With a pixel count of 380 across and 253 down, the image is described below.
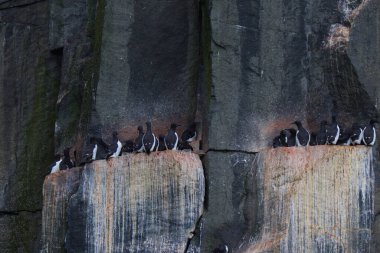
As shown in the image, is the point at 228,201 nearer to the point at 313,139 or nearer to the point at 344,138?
the point at 313,139

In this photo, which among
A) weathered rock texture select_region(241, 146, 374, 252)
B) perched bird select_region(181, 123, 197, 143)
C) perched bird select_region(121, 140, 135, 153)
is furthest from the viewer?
perched bird select_region(181, 123, 197, 143)

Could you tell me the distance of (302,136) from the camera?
70.4 ft

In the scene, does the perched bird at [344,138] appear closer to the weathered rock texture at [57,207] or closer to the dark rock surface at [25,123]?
the weathered rock texture at [57,207]

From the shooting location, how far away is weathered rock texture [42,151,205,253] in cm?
2073

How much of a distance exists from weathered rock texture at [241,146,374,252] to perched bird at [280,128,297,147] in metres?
0.60

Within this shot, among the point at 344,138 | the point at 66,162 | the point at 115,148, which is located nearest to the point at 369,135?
the point at 344,138

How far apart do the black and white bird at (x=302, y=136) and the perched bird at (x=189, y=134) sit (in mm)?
1638

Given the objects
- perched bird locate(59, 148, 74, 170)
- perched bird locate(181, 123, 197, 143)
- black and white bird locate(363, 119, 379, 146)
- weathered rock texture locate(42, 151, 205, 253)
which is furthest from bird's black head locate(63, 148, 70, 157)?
black and white bird locate(363, 119, 379, 146)

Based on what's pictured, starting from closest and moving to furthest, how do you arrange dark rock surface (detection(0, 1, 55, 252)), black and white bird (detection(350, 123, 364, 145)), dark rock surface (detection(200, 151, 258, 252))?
dark rock surface (detection(200, 151, 258, 252)), black and white bird (detection(350, 123, 364, 145)), dark rock surface (detection(0, 1, 55, 252))

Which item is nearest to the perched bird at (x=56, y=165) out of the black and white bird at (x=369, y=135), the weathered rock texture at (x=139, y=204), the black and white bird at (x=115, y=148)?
the black and white bird at (x=115, y=148)

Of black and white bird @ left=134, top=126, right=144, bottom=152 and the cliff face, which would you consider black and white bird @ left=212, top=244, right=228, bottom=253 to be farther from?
black and white bird @ left=134, top=126, right=144, bottom=152

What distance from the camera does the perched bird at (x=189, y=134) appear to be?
2166cm

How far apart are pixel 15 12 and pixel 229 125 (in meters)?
5.76

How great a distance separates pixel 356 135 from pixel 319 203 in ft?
4.86
